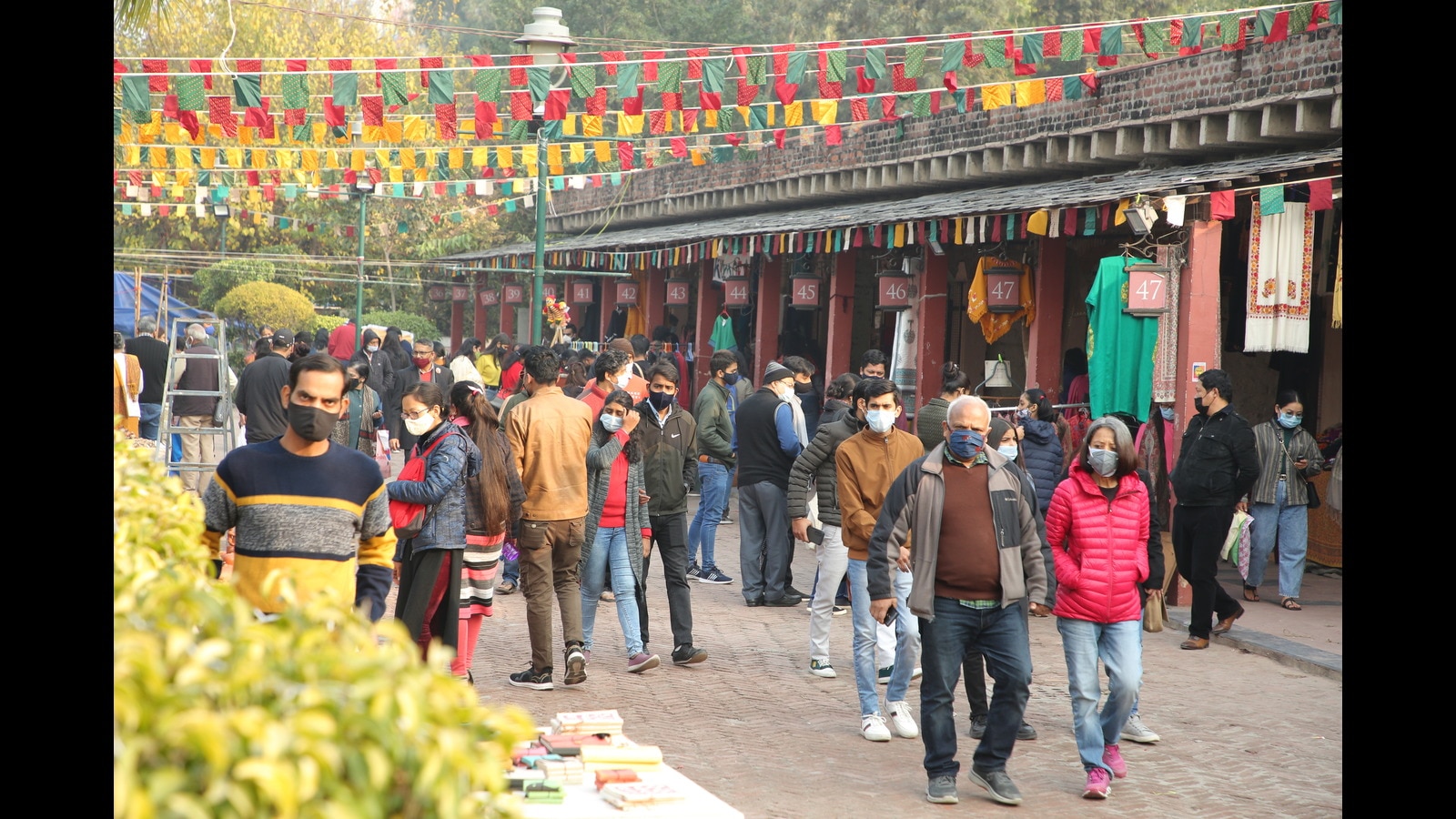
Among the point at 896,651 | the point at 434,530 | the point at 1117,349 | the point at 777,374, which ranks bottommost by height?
the point at 896,651

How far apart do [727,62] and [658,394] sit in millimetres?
5431

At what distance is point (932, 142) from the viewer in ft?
63.4

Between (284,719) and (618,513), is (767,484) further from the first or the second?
(284,719)

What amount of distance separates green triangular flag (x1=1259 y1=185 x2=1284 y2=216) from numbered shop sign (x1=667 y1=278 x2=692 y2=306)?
14.6m

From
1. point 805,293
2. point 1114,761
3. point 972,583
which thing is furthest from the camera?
point 805,293

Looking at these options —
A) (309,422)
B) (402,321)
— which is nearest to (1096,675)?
(309,422)

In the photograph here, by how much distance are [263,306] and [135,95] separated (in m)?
17.8

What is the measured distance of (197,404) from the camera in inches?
601

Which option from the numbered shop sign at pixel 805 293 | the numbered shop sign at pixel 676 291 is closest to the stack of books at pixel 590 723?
the numbered shop sign at pixel 805 293

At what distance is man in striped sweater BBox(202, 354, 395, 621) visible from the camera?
185 inches

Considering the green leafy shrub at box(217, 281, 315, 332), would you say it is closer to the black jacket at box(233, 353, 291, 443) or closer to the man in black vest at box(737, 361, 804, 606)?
the black jacket at box(233, 353, 291, 443)

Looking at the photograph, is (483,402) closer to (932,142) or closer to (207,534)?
(207,534)
